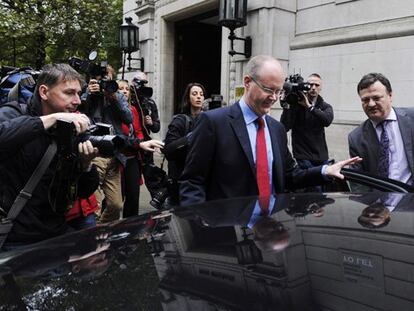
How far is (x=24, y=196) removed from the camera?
2299 millimetres

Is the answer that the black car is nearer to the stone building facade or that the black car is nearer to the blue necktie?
the blue necktie

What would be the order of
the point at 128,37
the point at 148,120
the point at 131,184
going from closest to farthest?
the point at 131,184
the point at 148,120
the point at 128,37

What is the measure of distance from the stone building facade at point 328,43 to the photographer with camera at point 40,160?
Answer: 577 centimetres

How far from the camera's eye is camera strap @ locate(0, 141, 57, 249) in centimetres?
230

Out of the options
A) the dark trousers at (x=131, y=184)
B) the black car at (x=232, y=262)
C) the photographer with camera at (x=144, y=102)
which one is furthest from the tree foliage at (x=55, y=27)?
the black car at (x=232, y=262)

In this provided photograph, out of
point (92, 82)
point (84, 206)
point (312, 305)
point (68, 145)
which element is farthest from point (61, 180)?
point (92, 82)

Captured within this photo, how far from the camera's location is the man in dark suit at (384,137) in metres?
3.36

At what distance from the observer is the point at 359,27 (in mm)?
7488

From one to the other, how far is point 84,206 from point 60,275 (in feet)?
5.03

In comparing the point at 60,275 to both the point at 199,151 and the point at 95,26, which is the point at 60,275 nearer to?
the point at 199,151

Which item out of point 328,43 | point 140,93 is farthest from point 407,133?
point 328,43

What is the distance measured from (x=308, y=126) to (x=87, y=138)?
11.3 ft

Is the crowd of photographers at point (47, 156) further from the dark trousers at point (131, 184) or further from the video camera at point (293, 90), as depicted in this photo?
the video camera at point (293, 90)

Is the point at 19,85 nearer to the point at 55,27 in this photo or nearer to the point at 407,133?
the point at 407,133
